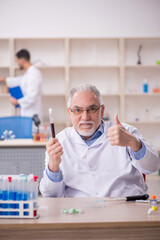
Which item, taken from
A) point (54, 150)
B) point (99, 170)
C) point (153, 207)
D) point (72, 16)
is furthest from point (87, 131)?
point (72, 16)

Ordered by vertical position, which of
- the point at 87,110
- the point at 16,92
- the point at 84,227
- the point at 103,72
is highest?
the point at 103,72

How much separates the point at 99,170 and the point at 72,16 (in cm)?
476

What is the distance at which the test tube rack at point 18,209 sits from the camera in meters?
1.32

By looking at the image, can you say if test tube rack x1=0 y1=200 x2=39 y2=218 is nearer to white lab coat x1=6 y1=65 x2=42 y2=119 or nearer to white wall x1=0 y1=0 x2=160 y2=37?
white lab coat x1=6 y1=65 x2=42 y2=119

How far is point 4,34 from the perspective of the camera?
6242mm

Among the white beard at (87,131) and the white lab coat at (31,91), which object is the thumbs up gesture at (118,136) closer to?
the white beard at (87,131)

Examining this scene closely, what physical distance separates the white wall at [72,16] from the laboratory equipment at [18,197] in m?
5.16

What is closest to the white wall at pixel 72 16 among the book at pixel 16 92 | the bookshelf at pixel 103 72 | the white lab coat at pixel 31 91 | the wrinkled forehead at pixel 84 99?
the bookshelf at pixel 103 72

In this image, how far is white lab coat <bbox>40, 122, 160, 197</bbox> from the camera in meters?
1.89

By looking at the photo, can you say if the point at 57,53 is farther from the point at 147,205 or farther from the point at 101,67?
the point at 147,205

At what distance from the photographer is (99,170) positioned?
1923 mm

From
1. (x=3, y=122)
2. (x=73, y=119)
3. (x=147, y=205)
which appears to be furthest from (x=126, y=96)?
(x=147, y=205)

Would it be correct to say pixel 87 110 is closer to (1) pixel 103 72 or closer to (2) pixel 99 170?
(2) pixel 99 170

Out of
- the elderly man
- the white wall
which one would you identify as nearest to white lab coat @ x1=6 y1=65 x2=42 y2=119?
the white wall
